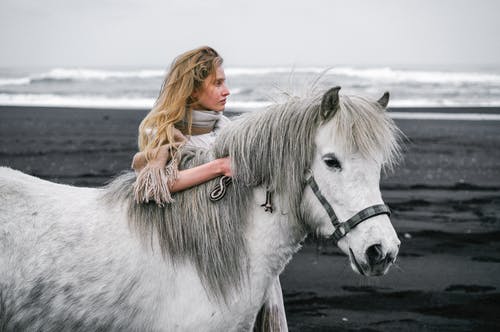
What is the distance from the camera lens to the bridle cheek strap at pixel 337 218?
2238 mm

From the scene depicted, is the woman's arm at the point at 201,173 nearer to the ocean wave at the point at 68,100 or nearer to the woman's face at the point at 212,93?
the woman's face at the point at 212,93

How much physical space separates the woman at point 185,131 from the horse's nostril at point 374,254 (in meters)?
0.74

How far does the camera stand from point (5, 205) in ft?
8.72

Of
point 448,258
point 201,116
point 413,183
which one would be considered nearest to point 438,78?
point 413,183

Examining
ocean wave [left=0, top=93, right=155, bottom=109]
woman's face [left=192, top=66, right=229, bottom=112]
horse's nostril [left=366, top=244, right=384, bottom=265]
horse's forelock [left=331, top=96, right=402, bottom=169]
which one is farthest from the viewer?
ocean wave [left=0, top=93, right=155, bottom=109]

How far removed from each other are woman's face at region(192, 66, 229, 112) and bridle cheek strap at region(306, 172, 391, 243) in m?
0.89

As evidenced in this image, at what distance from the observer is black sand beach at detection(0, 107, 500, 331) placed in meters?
5.11

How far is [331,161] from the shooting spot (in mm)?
2342

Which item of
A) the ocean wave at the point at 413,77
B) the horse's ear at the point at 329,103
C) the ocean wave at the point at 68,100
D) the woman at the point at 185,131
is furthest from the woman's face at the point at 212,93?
the ocean wave at the point at 413,77

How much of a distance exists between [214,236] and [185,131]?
0.77 meters

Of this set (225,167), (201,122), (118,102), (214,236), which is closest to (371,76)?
(118,102)

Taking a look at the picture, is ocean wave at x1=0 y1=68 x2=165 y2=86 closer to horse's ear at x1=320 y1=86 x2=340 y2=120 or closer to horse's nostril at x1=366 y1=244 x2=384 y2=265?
horse's ear at x1=320 y1=86 x2=340 y2=120

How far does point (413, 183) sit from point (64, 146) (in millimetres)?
9941

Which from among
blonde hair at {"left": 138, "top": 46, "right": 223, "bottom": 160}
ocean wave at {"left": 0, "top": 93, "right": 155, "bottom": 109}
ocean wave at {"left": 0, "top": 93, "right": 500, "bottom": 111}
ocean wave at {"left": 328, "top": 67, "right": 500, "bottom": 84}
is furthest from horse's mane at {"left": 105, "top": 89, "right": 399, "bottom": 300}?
ocean wave at {"left": 328, "top": 67, "right": 500, "bottom": 84}
